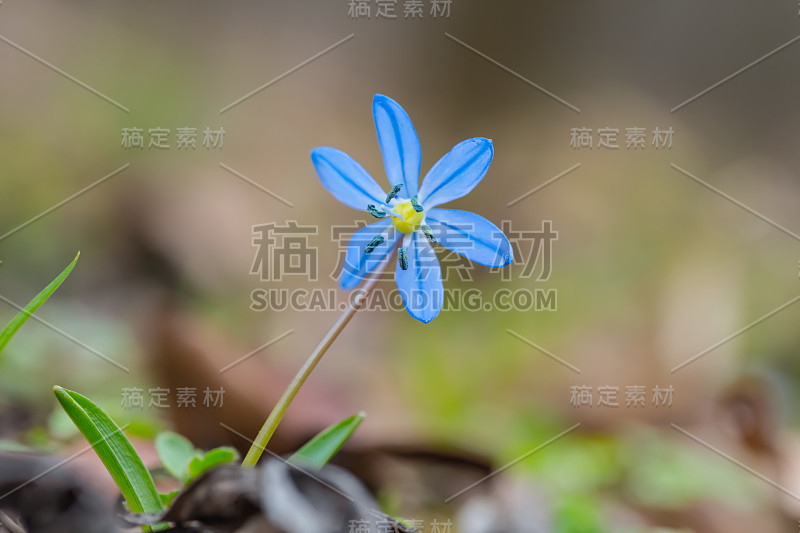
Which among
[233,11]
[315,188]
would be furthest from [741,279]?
[233,11]

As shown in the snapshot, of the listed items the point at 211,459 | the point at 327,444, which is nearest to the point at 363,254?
the point at 327,444

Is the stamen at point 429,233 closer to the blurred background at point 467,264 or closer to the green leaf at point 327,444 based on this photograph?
the green leaf at point 327,444

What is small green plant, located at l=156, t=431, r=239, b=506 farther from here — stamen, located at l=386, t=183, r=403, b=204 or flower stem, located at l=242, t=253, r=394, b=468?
stamen, located at l=386, t=183, r=403, b=204

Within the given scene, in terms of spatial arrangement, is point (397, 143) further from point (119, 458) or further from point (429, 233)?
point (119, 458)

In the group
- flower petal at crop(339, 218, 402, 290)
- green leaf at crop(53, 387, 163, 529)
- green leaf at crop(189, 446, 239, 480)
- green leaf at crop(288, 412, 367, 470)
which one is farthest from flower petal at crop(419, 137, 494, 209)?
green leaf at crop(53, 387, 163, 529)

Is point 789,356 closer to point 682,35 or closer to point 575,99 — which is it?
point 575,99
